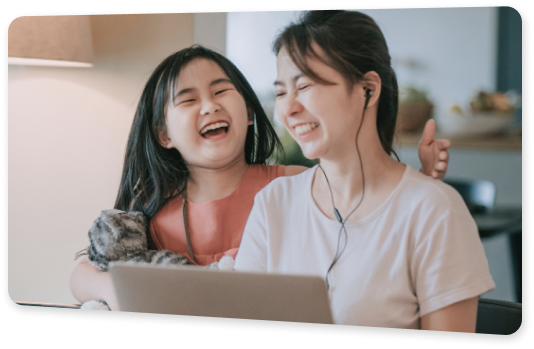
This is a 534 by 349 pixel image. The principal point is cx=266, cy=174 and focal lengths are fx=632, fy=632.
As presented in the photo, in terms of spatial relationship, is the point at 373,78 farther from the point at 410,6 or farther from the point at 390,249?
the point at 390,249

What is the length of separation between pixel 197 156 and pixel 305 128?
0.32 m

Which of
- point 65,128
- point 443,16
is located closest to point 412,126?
point 443,16

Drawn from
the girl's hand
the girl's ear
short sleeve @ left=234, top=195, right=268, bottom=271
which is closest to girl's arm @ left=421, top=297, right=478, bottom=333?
the girl's hand

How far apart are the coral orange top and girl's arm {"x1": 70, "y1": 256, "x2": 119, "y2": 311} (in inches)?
7.7

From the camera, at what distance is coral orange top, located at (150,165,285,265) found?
68.0 inches

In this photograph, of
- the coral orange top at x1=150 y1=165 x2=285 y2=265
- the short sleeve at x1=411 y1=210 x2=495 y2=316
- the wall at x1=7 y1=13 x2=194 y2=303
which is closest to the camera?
the short sleeve at x1=411 y1=210 x2=495 y2=316

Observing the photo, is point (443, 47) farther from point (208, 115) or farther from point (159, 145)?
point (159, 145)

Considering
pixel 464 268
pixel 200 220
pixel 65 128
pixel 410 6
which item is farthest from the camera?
pixel 65 128

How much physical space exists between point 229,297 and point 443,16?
3.03ft

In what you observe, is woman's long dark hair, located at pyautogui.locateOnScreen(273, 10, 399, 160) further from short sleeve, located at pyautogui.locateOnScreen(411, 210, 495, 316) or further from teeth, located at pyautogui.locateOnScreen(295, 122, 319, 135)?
short sleeve, located at pyautogui.locateOnScreen(411, 210, 495, 316)

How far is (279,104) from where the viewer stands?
5.48 feet

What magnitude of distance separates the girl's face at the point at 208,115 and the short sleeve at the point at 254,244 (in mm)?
158

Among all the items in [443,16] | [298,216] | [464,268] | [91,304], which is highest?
[443,16]

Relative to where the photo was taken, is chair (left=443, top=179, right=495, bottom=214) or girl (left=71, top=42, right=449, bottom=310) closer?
chair (left=443, top=179, right=495, bottom=214)
